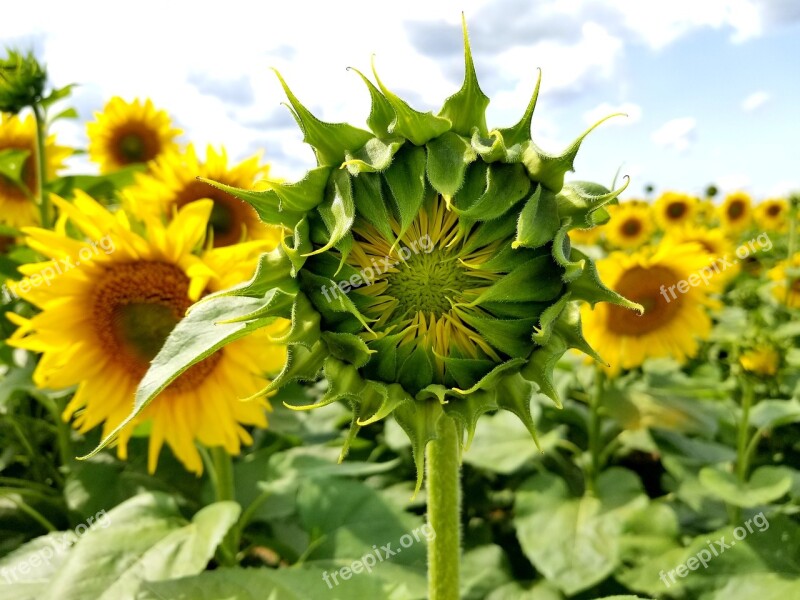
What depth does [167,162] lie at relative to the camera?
7.83ft

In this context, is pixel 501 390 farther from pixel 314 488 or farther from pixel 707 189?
pixel 707 189

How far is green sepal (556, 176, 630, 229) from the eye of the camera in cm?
80

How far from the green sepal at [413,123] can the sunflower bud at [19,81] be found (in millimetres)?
1728

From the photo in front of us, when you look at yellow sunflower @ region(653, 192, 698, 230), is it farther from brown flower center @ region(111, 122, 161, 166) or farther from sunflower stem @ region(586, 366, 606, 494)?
brown flower center @ region(111, 122, 161, 166)


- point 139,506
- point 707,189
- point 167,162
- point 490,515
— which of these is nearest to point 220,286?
point 139,506

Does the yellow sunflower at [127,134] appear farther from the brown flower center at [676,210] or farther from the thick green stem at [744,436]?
the brown flower center at [676,210]

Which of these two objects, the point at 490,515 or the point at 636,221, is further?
the point at 636,221

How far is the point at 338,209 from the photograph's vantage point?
81 cm

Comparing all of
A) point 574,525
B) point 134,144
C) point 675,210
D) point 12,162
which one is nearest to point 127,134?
point 134,144

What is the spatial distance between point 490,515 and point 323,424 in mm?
615

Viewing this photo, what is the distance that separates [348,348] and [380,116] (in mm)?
277

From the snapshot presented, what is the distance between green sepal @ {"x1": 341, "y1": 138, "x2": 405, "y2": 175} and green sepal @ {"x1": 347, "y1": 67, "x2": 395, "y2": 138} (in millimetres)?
11

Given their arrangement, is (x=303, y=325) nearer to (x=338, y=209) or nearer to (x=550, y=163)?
(x=338, y=209)

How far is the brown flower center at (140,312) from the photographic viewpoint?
5.39 ft
